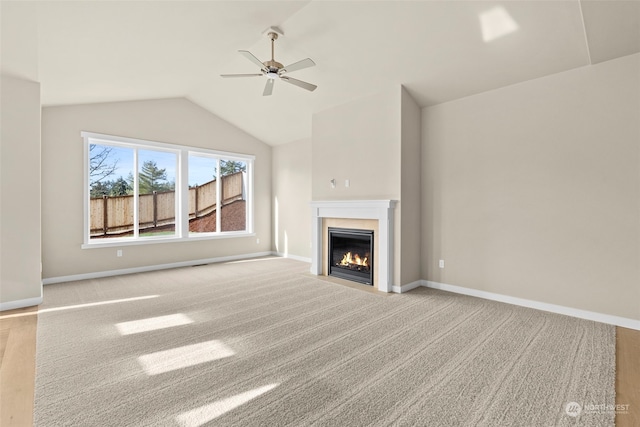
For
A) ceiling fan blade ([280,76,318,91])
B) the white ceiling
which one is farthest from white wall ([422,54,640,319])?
ceiling fan blade ([280,76,318,91])

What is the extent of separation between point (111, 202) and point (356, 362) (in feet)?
17.5

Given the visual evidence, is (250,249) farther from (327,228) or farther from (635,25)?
A: (635,25)

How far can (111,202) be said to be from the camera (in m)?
5.51

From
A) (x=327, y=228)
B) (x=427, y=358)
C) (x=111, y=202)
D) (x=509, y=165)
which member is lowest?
(x=427, y=358)

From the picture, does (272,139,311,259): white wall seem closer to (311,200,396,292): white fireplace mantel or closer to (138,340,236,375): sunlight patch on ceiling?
(311,200,396,292): white fireplace mantel

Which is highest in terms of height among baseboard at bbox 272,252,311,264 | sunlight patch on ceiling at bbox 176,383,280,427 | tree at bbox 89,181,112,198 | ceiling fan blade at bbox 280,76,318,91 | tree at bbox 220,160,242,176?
ceiling fan blade at bbox 280,76,318,91

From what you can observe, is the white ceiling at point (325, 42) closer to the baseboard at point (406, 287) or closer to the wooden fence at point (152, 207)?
the wooden fence at point (152, 207)

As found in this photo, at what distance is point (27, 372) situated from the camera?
87.9 inches

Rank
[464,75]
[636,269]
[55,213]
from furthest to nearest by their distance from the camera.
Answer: [55,213]
[464,75]
[636,269]

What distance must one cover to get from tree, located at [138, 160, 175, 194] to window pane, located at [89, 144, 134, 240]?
184mm

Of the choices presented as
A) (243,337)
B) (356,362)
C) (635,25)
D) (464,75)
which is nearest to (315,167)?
(464,75)

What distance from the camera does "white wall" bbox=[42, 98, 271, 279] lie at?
4.80m

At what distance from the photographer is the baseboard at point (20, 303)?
3.59 meters

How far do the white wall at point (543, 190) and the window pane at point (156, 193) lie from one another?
4927 millimetres
